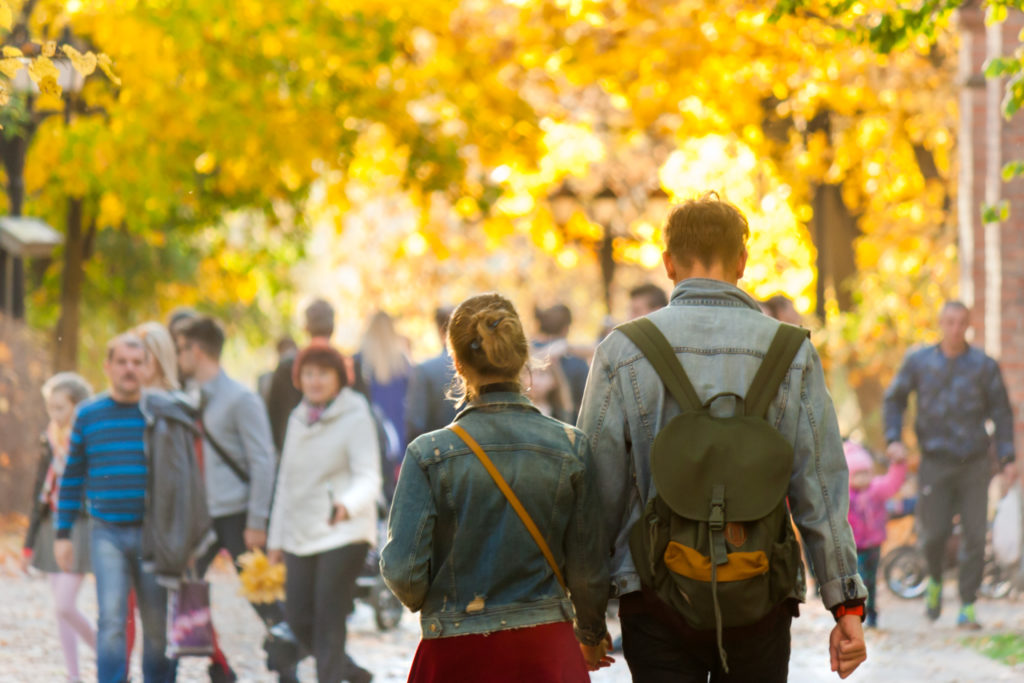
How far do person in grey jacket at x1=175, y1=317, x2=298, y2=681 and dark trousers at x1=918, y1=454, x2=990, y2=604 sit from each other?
4.88 m

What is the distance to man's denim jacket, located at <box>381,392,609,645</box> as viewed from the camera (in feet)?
12.5

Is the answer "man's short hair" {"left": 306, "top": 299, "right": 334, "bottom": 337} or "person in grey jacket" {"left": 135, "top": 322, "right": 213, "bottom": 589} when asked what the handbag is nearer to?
"person in grey jacket" {"left": 135, "top": 322, "right": 213, "bottom": 589}

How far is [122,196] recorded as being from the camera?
15.9m

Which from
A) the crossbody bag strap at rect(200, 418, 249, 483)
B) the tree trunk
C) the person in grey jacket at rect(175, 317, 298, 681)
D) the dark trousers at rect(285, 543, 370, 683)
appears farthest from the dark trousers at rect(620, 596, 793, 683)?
the tree trunk

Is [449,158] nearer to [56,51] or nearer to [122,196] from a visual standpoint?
[122,196]

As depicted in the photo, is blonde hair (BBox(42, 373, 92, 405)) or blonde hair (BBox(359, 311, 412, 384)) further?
blonde hair (BBox(359, 311, 412, 384))

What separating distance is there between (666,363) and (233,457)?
4.59 m

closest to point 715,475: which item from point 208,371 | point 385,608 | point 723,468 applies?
point 723,468

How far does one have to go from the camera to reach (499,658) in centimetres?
384

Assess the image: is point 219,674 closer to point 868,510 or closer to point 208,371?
point 208,371

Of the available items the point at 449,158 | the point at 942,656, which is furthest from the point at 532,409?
the point at 449,158

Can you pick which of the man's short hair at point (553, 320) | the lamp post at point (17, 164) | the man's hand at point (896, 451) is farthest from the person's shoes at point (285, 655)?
the lamp post at point (17, 164)

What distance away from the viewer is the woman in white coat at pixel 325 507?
7.32 meters

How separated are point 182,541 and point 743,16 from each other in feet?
31.1
